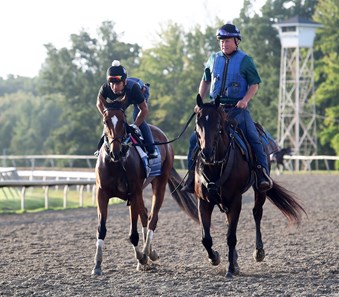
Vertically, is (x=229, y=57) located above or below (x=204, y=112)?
above

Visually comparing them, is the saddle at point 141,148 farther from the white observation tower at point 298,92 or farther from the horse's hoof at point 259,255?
the white observation tower at point 298,92

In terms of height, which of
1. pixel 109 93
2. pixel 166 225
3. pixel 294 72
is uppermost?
pixel 294 72

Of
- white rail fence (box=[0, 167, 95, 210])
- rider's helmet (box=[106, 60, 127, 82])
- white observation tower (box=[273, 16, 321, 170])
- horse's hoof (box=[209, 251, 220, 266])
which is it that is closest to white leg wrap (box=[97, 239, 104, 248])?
horse's hoof (box=[209, 251, 220, 266])

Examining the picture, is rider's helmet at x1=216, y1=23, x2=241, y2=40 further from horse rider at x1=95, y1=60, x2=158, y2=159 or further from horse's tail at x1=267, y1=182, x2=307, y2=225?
horse's tail at x1=267, y1=182, x2=307, y2=225

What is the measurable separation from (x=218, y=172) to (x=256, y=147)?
2.90 feet

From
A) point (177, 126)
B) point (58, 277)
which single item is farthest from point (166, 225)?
point (177, 126)

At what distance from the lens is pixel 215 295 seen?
26.1 feet

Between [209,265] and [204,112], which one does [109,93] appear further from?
[209,265]

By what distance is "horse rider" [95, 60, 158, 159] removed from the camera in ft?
32.8

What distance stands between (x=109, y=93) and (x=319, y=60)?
48.7m

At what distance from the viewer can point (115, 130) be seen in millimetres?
9656

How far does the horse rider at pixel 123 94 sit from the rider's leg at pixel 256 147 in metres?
1.14

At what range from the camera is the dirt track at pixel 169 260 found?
331 inches

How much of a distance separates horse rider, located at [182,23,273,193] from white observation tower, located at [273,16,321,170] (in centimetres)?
4154
